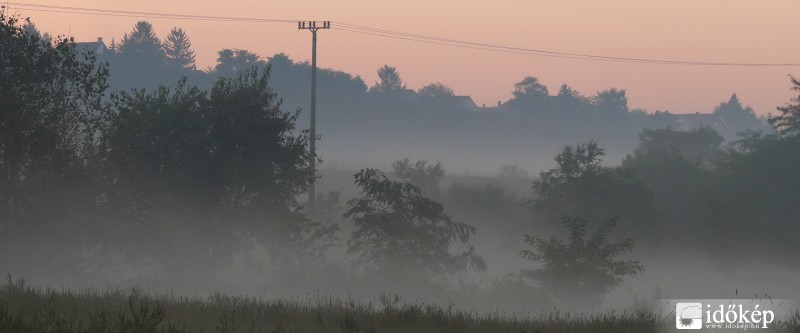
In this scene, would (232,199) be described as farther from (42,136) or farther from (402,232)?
(42,136)

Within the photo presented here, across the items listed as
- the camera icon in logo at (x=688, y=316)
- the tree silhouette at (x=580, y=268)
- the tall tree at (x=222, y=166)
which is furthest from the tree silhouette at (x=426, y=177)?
the camera icon in logo at (x=688, y=316)

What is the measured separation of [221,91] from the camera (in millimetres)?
43781

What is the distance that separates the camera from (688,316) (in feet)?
54.2

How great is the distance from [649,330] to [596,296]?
23.9 meters

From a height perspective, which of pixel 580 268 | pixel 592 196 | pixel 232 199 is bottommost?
pixel 580 268

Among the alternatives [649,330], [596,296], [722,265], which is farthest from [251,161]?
[722,265]

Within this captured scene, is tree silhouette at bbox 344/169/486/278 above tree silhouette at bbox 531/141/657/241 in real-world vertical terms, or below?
below

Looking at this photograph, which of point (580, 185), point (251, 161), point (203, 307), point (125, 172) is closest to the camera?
point (203, 307)

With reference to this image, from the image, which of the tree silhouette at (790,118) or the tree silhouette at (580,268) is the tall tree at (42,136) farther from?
the tree silhouette at (790,118)

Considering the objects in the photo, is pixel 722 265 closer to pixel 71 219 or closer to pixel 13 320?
pixel 71 219

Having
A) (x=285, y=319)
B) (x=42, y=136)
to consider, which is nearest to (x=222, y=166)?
(x=42, y=136)

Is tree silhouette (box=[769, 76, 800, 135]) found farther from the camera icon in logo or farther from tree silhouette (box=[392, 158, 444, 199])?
the camera icon in logo

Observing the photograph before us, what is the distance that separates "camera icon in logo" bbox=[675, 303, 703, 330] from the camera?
15.9 m

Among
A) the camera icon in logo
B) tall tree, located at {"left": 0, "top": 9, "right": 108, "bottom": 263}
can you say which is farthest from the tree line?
the camera icon in logo
